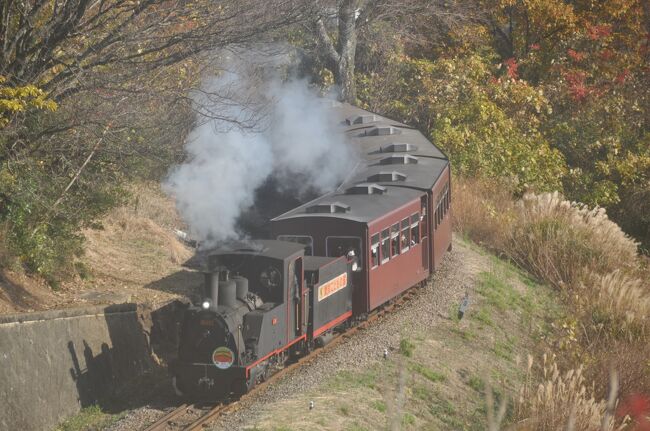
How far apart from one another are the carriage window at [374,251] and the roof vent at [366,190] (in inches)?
78.9

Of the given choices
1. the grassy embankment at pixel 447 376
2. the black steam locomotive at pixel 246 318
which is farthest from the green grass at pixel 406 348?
the black steam locomotive at pixel 246 318

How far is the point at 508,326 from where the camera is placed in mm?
18344

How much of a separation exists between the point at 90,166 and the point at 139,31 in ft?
12.3

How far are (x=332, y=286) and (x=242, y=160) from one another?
6517 millimetres

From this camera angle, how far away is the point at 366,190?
57.2 ft

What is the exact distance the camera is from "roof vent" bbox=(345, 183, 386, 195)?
57.1 feet

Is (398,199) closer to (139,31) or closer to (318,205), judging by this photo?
(318,205)

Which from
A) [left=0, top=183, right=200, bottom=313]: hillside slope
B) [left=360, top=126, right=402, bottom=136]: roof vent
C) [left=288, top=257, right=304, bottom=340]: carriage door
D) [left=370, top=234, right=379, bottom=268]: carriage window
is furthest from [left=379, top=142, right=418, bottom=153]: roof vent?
[left=288, top=257, right=304, bottom=340]: carriage door

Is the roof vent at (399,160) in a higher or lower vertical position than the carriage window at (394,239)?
higher

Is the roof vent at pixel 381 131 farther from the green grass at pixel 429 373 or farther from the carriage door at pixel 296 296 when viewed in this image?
the carriage door at pixel 296 296

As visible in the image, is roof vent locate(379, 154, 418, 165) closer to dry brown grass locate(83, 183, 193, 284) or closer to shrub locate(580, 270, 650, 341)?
shrub locate(580, 270, 650, 341)

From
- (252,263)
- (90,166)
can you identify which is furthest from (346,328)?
(90,166)

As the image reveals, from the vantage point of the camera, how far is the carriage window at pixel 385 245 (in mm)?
15906

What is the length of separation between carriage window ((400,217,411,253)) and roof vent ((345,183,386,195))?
88cm
